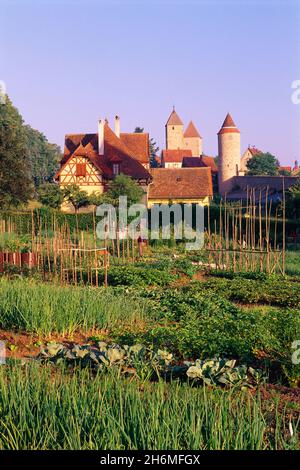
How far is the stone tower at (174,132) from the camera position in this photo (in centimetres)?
6875

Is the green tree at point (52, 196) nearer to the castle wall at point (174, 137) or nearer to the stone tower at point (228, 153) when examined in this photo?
the stone tower at point (228, 153)

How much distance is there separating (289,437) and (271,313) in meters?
3.67

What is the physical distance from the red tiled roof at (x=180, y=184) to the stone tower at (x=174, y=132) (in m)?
31.7

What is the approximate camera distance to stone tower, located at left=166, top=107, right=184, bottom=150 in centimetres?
6875

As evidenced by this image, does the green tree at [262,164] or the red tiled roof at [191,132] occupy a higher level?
the red tiled roof at [191,132]

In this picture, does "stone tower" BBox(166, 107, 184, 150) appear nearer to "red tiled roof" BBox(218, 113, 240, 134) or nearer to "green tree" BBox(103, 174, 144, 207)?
"red tiled roof" BBox(218, 113, 240, 134)

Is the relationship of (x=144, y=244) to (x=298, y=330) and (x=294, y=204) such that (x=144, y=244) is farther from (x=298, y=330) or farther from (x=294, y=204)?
(x=298, y=330)

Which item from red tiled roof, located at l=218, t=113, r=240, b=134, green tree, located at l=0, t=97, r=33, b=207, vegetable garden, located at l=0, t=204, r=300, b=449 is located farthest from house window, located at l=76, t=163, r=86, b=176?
red tiled roof, located at l=218, t=113, r=240, b=134

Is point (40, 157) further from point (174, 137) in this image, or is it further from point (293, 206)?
point (293, 206)

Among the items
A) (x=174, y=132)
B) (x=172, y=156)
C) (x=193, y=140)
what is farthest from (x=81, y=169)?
(x=193, y=140)

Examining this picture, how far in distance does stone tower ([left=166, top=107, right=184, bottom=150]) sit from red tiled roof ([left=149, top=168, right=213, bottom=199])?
31660 millimetres

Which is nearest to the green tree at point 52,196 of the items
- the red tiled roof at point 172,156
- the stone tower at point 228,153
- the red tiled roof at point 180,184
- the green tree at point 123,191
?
the green tree at point 123,191

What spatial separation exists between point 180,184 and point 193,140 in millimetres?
38479
